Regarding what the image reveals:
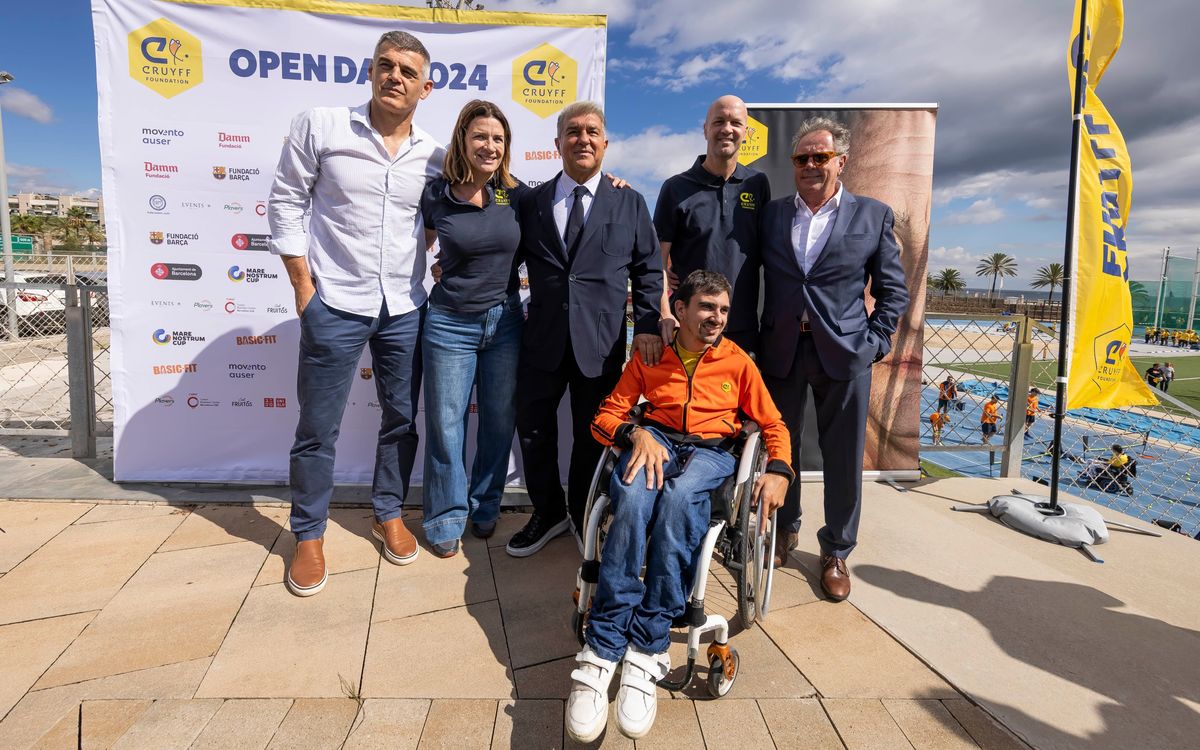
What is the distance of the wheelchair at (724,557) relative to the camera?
177 centimetres

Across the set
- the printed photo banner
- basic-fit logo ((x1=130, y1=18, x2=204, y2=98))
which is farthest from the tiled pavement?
basic-fit logo ((x1=130, y1=18, x2=204, y2=98))

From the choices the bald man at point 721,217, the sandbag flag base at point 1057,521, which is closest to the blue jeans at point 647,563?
the bald man at point 721,217

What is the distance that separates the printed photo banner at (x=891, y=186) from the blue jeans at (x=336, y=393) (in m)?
2.58

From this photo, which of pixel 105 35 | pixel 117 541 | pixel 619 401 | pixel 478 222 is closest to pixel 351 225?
pixel 478 222

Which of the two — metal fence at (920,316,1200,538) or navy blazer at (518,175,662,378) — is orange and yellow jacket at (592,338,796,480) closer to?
navy blazer at (518,175,662,378)

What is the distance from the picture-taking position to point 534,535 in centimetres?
281

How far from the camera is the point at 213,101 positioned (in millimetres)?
3225

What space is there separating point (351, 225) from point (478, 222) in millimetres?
531

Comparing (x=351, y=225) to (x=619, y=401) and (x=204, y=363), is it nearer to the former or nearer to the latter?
(x=619, y=401)

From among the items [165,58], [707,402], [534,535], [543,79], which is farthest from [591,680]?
[165,58]

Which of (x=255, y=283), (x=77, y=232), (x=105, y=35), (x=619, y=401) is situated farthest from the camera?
(x=77, y=232)

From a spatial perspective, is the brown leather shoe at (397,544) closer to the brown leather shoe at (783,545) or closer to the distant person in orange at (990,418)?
the brown leather shoe at (783,545)

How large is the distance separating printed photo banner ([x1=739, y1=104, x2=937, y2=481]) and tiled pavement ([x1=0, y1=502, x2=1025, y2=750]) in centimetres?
171

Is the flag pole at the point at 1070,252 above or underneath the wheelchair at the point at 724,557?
above
